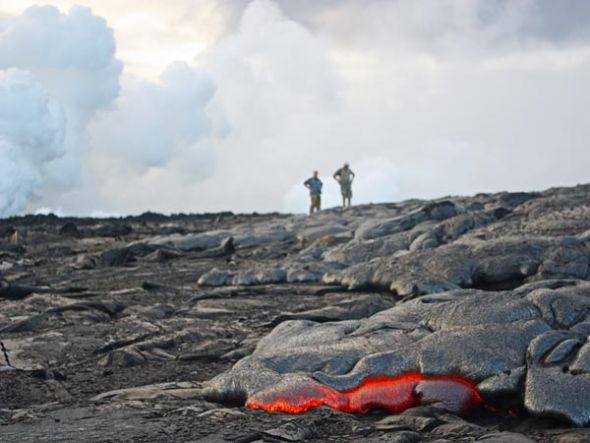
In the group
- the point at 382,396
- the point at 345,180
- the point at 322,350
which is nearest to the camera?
the point at 382,396

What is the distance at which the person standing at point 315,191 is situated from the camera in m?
33.8

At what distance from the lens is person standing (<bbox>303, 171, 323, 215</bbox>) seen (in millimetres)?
33750

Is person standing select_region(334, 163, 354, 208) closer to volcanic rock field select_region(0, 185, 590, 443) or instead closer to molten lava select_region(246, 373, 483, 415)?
volcanic rock field select_region(0, 185, 590, 443)

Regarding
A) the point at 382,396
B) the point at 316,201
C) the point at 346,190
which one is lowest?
the point at 382,396

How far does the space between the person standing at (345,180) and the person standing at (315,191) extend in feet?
2.87

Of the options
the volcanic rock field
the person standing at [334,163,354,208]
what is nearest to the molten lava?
the volcanic rock field

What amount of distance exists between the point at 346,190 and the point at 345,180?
527 millimetres

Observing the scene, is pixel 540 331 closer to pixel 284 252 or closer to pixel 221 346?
pixel 221 346

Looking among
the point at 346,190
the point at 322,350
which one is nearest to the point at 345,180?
the point at 346,190

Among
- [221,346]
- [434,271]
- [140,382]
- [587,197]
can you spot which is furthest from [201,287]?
[587,197]

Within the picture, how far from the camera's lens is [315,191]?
34.2m

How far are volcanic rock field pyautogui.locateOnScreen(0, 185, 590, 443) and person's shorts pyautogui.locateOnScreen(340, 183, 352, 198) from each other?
14.1 m

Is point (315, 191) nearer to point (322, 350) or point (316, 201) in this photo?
point (316, 201)

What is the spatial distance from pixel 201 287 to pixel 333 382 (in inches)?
403
